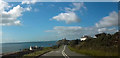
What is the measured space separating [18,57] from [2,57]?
4.14 metres

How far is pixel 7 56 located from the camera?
717 inches

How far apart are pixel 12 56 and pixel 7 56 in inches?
41.0

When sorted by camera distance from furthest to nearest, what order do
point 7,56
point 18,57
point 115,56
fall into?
point 18,57 < point 7,56 < point 115,56

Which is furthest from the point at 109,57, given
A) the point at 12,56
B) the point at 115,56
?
the point at 12,56

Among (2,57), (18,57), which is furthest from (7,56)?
(18,57)

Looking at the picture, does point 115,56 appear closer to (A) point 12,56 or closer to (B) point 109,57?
(B) point 109,57

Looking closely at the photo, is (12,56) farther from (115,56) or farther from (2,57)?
(115,56)

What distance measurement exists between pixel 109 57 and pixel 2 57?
1031cm

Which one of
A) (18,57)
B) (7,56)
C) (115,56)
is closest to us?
(115,56)

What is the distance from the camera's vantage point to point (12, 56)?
1920cm

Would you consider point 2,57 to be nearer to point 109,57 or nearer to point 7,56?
point 7,56

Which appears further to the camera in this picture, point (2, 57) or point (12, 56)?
point (12, 56)

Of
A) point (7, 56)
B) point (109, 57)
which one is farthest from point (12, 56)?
point (109, 57)

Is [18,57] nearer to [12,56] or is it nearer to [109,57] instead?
[12,56]
